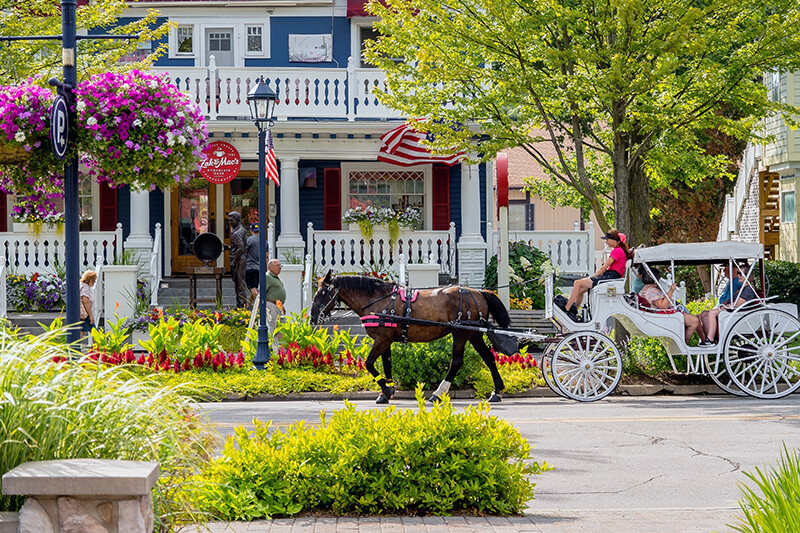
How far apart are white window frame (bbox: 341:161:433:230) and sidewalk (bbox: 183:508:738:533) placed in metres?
19.3

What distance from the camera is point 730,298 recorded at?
14875mm

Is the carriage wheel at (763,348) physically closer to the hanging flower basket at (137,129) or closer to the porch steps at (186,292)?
the hanging flower basket at (137,129)

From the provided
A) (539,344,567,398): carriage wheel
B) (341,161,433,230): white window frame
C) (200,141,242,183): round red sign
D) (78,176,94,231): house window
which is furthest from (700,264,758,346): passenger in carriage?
(78,176,94,231): house window

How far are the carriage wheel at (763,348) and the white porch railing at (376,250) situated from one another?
9.31 m

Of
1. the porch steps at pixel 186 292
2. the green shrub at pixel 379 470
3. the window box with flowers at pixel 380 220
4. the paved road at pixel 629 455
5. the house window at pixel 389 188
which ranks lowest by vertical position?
the paved road at pixel 629 455

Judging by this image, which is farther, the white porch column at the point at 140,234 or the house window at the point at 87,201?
the house window at the point at 87,201

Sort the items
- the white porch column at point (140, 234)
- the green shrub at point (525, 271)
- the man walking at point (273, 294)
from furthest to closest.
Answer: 1. the white porch column at point (140, 234)
2. the green shrub at point (525, 271)
3. the man walking at point (273, 294)

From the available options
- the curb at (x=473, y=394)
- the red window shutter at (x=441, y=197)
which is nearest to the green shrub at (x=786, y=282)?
the red window shutter at (x=441, y=197)

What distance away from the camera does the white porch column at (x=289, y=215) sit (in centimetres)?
2364

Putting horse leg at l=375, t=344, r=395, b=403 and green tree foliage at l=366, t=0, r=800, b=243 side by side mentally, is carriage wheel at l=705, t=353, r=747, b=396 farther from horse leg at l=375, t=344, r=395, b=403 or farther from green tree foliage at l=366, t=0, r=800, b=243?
horse leg at l=375, t=344, r=395, b=403

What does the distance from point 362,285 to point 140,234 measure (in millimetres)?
10461

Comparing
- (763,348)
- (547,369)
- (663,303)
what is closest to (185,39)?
(547,369)

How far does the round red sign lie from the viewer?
2295cm

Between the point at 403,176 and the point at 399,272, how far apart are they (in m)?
5.11
